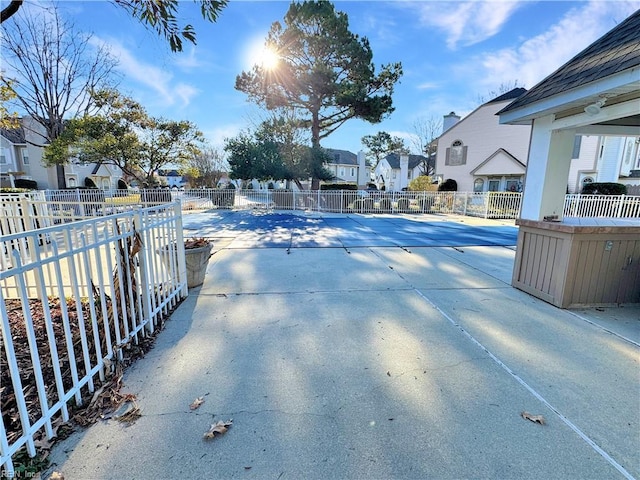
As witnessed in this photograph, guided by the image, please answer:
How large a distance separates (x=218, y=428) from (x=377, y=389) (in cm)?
113

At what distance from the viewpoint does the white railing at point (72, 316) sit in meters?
1.54

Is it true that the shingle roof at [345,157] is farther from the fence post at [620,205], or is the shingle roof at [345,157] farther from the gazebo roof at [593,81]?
the gazebo roof at [593,81]

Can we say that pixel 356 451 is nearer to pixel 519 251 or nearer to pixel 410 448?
pixel 410 448

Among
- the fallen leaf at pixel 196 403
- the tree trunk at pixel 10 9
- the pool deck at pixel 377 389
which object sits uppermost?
the tree trunk at pixel 10 9

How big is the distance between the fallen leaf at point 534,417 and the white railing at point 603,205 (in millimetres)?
13865

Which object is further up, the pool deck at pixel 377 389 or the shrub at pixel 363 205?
the shrub at pixel 363 205

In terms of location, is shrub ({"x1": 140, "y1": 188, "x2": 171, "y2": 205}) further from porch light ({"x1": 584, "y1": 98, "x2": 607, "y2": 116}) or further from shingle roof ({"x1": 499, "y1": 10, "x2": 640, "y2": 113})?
porch light ({"x1": 584, "y1": 98, "x2": 607, "y2": 116})

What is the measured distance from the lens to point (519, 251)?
448 cm

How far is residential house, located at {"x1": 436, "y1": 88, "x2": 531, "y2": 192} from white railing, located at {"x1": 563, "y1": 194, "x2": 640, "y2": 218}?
19.0ft

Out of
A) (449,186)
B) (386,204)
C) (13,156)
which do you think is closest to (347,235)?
(386,204)

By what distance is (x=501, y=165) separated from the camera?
61.9ft

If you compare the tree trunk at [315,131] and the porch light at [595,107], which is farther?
the tree trunk at [315,131]

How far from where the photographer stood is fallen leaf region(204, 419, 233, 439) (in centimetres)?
178

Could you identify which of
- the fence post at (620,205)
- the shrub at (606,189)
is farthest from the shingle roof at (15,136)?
the shrub at (606,189)
